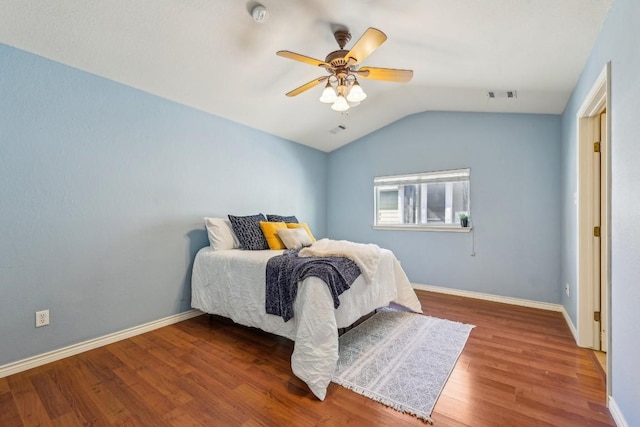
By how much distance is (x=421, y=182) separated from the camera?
436 centimetres

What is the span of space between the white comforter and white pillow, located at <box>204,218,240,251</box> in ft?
0.48

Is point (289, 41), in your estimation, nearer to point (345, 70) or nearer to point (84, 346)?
point (345, 70)

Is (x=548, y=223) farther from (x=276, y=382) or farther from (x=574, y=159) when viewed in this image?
(x=276, y=382)

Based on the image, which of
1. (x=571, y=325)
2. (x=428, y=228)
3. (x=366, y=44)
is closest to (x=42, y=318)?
(x=366, y=44)

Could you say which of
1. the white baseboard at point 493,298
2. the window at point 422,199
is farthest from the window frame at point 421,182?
the white baseboard at point 493,298

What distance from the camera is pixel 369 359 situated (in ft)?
7.05

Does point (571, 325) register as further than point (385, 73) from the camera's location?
Yes

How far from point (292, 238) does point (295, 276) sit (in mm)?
1102

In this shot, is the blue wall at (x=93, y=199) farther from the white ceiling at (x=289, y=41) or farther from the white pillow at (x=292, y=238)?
the white pillow at (x=292, y=238)

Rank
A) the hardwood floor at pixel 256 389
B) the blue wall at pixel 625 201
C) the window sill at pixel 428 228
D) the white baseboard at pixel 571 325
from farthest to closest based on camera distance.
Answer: the window sill at pixel 428 228 → the white baseboard at pixel 571 325 → the hardwood floor at pixel 256 389 → the blue wall at pixel 625 201

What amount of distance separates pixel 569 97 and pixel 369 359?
323 cm

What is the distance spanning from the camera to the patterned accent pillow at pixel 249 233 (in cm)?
312

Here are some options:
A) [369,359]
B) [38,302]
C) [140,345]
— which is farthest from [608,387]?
[38,302]

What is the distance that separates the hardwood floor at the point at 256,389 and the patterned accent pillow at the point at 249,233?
960 mm
